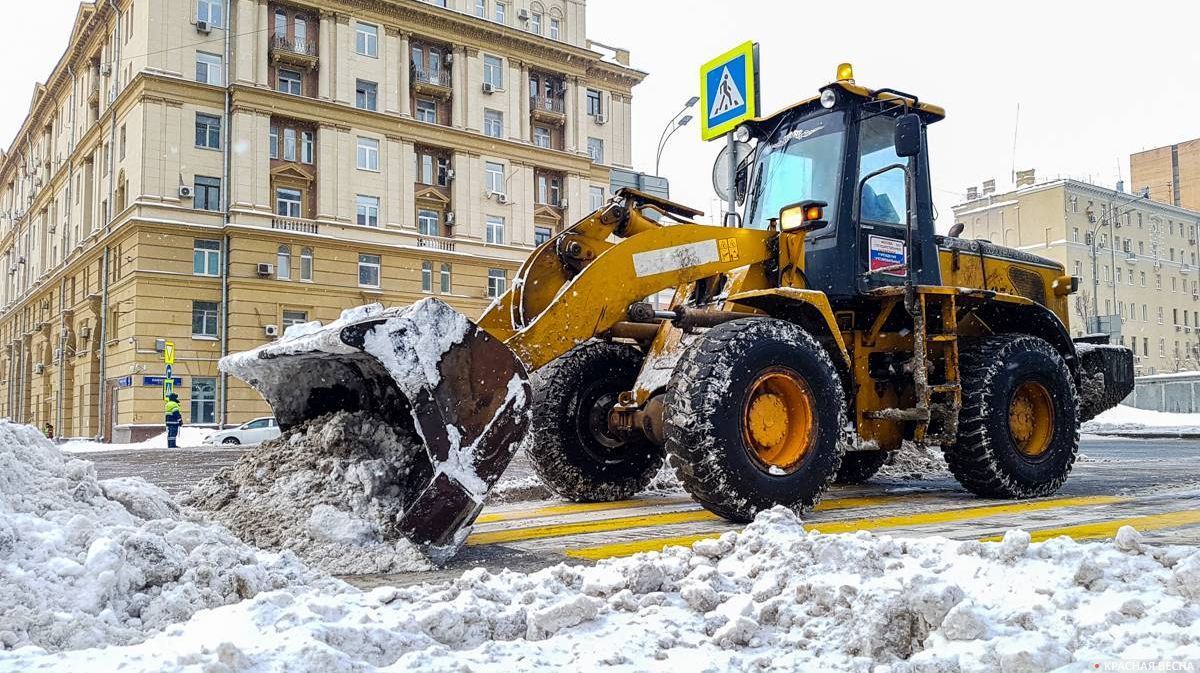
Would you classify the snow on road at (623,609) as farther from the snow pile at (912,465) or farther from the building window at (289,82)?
the building window at (289,82)

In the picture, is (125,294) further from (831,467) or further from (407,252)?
(831,467)

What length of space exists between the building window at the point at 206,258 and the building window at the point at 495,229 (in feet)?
35.9

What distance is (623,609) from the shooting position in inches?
121

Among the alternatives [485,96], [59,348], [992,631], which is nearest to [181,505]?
[992,631]

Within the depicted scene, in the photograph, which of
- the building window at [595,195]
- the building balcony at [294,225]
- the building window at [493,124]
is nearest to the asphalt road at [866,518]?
the building balcony at [294,225]

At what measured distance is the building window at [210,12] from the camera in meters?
34.4

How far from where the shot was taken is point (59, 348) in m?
42.3

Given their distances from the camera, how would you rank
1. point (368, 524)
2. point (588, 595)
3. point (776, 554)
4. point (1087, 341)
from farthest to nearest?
point (1087, 341) → point (368, 524) → point (776, 554) → point (588, 595)

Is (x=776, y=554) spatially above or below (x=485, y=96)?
below

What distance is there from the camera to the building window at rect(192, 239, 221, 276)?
3372 cm

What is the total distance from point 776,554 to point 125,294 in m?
35.3

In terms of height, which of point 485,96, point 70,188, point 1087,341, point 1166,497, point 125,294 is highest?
point 485,96

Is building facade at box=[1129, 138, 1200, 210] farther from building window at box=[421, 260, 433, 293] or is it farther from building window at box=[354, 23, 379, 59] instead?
building window at box=[354, 23, 379, 59]

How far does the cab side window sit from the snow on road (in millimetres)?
3588
